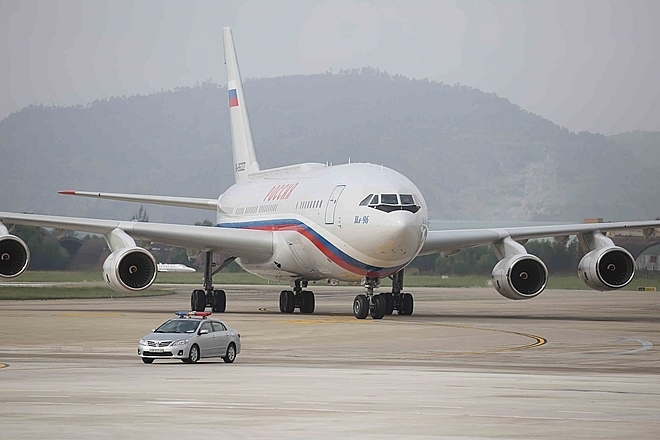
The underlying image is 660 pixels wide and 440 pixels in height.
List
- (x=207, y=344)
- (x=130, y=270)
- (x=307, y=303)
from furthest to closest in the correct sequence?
1. (x=307, y=303)
2. (x=130, y=270)
3. (x=207, y=344)

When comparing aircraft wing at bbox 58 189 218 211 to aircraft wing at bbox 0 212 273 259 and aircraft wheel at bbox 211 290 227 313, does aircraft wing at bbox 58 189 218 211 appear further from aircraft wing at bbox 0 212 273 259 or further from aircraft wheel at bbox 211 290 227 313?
aircraft wheel at bbox 211 290 227 313

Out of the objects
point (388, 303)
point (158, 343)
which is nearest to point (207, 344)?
point (158, 343)

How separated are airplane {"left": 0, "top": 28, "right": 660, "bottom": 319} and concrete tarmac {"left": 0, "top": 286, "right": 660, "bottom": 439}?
5.09 ft

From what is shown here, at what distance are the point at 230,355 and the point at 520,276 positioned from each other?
17.1 meters

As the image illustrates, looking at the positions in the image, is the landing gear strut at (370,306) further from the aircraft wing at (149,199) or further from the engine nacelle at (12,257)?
the engine nacelle at (12,257)

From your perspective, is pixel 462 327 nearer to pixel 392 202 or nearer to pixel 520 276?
pixel 392 202

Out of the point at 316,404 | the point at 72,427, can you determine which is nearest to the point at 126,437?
the point at 72,427

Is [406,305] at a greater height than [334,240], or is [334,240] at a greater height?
[334,240]

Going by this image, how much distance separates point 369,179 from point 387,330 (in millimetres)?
6536

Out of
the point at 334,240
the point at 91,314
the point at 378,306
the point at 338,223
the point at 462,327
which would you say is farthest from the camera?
the point at 91,314

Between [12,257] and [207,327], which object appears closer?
[207,327]

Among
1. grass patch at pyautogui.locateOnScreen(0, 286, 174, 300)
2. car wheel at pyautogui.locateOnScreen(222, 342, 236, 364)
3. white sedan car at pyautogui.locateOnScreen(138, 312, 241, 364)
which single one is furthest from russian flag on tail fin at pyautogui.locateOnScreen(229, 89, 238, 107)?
car wheel at pyautogui.locateOnScreen(222, 342, 236, 364)

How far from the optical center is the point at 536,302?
184 ft

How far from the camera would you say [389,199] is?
3547 cm
